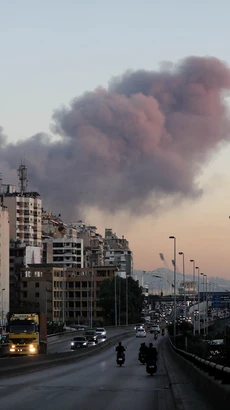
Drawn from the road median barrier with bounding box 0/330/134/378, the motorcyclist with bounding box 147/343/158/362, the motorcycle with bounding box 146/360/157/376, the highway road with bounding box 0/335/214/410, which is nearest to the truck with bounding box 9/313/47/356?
the road median barrier with bounding box 0/330/134/378

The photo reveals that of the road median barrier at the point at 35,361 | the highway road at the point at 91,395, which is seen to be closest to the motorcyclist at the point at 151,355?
the highway road at the point at 91,395

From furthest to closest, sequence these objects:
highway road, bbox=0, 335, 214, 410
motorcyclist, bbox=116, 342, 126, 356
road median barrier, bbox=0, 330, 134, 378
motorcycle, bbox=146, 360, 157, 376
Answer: motorcyclist, bbox=116, 342, 126, 356 < motorcycle, bbox=146, 360, 157, 376 < road median barrier, bbox=0, 330, 134, 378 < highway road, bbox=0, 335, 214, 410

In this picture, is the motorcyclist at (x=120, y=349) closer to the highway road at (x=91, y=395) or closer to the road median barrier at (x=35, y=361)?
the road median barrier at (x=35, y=361)

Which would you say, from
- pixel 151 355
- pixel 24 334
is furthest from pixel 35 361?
pixel 24 334

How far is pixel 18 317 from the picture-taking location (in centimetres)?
7206

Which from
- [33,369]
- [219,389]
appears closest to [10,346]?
[33,369]

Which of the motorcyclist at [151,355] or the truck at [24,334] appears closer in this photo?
the motorcyclist at [151,355]

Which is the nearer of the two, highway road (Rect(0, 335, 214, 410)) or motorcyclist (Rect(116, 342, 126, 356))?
highway road (Rect(0, 335, 214, 410))

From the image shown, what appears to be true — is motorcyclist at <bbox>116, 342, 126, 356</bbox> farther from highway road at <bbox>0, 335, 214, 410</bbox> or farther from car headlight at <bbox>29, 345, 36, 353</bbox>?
highway road at <bbox>0, 335, 214, 410</bbox>

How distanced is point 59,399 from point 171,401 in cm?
375

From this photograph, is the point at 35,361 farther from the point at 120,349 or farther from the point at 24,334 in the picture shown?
the point at 24,334

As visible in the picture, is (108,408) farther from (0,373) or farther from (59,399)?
(0,373)

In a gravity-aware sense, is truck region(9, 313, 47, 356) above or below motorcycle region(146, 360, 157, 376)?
above

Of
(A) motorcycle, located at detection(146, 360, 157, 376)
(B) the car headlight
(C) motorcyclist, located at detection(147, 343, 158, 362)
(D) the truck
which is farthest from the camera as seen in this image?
(B) the car headlight
